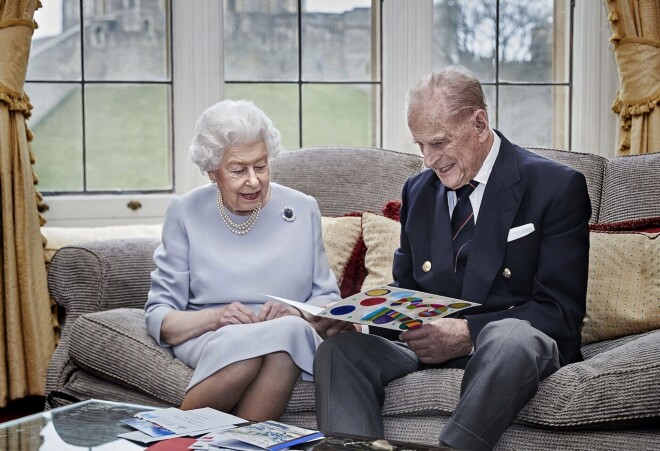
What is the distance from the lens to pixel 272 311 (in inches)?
92.6

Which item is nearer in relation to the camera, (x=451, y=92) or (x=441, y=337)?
(x=441, y=337)

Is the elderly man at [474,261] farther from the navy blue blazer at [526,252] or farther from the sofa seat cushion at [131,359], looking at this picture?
the sofa seat cushion at [131,359]

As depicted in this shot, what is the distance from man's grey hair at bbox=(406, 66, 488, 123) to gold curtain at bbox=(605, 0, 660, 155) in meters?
1.40

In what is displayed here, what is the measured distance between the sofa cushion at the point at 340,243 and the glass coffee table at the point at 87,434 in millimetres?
972

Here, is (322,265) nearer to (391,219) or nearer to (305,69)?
(391,219)

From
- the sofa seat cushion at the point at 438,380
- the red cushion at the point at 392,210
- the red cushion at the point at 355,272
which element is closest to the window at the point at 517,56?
the red cushion at the point at 392,210

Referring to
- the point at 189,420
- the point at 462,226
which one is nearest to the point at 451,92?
the point at 462,226

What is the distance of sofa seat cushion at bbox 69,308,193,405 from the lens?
225 cm

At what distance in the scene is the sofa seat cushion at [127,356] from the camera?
2.25 meters

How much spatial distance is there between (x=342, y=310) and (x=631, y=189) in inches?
46.7

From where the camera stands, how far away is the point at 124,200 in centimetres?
363

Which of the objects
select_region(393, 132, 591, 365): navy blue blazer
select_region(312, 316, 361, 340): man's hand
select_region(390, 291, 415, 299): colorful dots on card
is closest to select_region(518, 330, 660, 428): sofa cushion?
select_region(393, 132, 591, 365): navy blue blazer

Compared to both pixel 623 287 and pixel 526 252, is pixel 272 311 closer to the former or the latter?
pixel 526 252

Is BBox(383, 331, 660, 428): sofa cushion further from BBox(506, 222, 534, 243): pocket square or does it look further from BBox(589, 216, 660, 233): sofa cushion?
BBox(589, 216, 660, 233): sofa cushion
